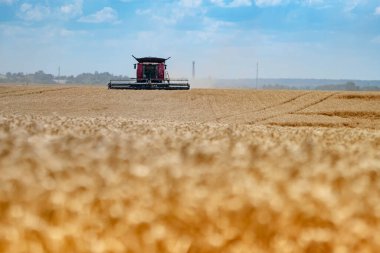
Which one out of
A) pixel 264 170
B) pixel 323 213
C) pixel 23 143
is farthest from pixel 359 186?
pixel 23 143

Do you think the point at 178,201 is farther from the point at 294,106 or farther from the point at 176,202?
the point at 294,106

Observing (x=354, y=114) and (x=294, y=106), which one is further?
(x=294, y=106)

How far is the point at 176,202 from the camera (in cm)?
135

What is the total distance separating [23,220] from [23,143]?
0.75 feet

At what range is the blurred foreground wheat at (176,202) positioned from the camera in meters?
1.32

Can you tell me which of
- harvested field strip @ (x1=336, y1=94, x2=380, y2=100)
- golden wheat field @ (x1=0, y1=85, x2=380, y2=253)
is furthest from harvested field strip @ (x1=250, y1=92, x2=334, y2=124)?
golden wheat field @ (x1=0, y1=85, x2=380, y2=253)

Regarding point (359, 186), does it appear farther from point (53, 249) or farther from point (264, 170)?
point (53, 249)

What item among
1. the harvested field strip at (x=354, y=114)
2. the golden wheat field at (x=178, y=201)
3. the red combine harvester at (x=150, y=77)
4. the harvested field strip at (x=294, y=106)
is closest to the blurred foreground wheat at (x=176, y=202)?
the golden wheat field at (x=178, y=201)

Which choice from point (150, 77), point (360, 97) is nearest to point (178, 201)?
point (360, 97)

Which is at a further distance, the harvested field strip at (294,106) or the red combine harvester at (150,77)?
the red combine harvester at (150,77)

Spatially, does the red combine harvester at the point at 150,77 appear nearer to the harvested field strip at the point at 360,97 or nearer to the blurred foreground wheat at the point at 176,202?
the harvested field strip at the point at 360,97

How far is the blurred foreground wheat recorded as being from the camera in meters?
1.32

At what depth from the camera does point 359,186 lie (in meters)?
1.39

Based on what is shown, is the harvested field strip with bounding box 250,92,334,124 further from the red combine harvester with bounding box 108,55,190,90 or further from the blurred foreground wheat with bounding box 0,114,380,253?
the blurred foreground wheat with bounding box 0,114,380,253
